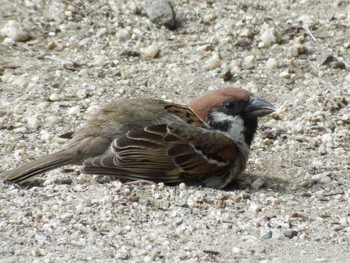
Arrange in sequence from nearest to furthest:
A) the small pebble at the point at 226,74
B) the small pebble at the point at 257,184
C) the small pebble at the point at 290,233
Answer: the small pebble at the point at 290,233
the small pebble at the point at 257,184
the small pebble at the point at 226,74

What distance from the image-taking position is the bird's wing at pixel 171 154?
645cm

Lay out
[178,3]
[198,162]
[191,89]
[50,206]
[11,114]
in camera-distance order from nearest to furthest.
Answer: [50,206]
[198,162]
[11,114]
[191,89]
[178,3]

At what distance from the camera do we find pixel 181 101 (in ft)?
26.0

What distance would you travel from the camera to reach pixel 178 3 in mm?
9266

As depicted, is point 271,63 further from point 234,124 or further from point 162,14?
point 234,124

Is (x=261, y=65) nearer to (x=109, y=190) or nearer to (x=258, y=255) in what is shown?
(x=109, y=190)

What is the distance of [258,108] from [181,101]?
1289 mm

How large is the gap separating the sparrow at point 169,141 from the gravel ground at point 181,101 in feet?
0.45

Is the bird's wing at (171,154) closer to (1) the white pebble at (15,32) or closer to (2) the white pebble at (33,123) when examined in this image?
(2) the white pebble at (33,123)

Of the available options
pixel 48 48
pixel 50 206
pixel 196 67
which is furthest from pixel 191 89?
pixel 50 206

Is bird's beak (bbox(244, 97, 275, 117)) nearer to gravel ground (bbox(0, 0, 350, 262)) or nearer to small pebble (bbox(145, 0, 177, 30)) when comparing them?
gravel ground (bbox(0, 0, 350, 262))

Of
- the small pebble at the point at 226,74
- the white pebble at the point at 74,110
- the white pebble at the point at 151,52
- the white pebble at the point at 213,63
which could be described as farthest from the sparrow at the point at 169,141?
the white pebble at the point at 151,52

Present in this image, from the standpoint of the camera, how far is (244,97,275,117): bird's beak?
6.70 metres

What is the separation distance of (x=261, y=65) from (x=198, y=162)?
81.1 inches
